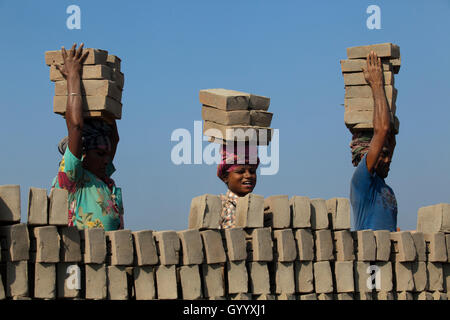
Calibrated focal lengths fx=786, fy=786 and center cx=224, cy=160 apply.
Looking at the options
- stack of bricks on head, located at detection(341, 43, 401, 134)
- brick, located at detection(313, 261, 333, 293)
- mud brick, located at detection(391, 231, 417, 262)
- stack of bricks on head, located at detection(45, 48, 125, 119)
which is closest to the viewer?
brick, located at detection(313, 261, 333, 293)

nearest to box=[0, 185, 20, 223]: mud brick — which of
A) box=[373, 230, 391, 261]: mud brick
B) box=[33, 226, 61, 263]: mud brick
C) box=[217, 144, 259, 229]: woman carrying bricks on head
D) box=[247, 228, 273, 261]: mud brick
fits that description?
box=[33, 226, 61, 263]: mud brick

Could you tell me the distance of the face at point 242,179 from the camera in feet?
26.6

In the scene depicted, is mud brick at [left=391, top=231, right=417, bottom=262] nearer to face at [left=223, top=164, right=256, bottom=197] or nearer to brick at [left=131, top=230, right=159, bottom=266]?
face at [left=223, top=164, right=256, bottom=197]

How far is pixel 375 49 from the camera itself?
874cm

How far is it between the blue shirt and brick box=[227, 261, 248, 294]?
2.00 metres

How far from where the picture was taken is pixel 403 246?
7.89m

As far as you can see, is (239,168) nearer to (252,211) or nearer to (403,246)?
(252,211)

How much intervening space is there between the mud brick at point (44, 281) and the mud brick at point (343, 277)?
2767 millimetres

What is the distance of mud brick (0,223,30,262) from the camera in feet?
19.7

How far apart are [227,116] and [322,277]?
6.11ft

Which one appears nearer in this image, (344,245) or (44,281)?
(44,281)

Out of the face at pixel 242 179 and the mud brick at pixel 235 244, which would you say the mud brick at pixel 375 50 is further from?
the mud brick at pixel 235 244

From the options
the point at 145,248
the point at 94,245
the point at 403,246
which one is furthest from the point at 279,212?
the point at 94,245
